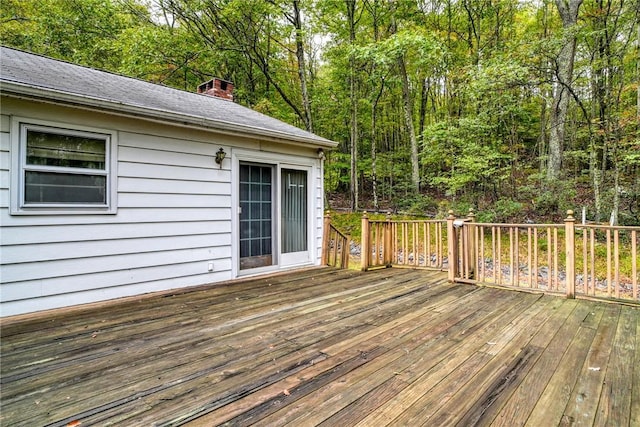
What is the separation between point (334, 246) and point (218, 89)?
14.2 feet

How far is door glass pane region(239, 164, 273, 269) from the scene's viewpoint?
4.93 meters

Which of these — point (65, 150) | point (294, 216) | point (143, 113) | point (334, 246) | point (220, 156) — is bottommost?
point (334, 246)

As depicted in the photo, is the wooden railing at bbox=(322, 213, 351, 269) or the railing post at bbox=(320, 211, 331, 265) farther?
the railing post at bbox=(320, 211, 331, 265)

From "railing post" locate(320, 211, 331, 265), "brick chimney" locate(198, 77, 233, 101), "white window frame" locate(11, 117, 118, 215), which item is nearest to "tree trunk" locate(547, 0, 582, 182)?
"railing post" locate(320, 211, 331, 265)

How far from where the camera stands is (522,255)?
742cm

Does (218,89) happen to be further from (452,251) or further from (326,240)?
(452,251)

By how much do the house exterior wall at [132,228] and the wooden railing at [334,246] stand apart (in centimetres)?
175

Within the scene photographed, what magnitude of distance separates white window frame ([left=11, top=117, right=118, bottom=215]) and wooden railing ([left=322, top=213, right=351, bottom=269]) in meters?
3.34

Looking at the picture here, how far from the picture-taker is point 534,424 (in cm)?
158

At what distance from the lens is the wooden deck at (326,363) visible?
1.67 meters

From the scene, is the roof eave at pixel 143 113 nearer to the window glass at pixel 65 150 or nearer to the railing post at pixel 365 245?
the window glass at pixel 65 150

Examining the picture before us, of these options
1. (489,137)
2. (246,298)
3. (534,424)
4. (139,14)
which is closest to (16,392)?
(246,298)

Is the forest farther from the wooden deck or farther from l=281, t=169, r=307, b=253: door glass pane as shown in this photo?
the wooden deck

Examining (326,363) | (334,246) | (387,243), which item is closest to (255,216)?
(334,246)
